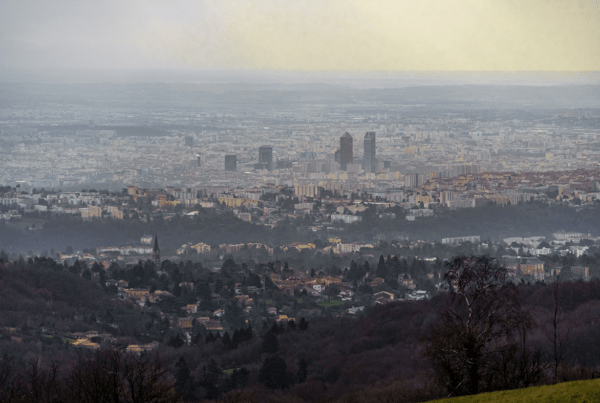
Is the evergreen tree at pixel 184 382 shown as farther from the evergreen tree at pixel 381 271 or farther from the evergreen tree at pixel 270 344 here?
the evergreen tree at pixel 381 271

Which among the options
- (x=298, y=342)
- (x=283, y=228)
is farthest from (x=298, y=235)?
(x=298, y=342)

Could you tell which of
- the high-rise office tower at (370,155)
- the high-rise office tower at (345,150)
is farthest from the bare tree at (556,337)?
the high-rise office tower at (345,150)

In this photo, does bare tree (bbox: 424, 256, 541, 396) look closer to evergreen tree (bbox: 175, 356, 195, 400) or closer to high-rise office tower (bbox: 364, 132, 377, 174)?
evergreen tree (bbox: 175, 356, 195, 400)

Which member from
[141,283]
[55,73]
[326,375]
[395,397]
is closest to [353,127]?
[55,73]

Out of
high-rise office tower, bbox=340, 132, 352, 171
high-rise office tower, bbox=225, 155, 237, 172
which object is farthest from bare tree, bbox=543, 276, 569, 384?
high-rise office tower, bbox=225, 155, 237, 172

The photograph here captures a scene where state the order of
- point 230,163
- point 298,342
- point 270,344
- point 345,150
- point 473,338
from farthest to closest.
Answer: point 345,150 → point 230,163 → point 298,342 → point 270,344 → point 473,338

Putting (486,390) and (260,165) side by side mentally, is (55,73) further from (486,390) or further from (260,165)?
(486,390)

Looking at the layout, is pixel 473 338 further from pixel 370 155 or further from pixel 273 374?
pixel 370 155
